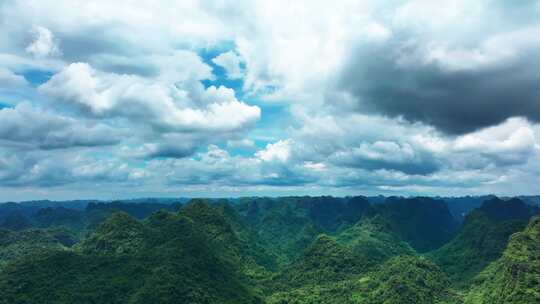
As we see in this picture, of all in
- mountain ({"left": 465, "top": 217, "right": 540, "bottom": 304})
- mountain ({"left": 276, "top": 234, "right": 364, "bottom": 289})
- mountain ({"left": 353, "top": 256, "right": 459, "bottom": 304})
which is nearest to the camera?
mountain ({"left": 465, "top": 217, "right": 540, "bottom": 304})

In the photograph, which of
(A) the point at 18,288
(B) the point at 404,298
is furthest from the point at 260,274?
(A) the point at 18,288

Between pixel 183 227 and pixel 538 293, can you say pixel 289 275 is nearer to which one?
pixel 183 227

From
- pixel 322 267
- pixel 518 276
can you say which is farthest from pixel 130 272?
pixel 518 276

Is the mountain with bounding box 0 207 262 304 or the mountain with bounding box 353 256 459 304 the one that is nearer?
the mountain with bounding box 0 207 262 304

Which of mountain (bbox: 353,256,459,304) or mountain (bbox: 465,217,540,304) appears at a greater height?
mountain (bbox: 465,217,540,304)

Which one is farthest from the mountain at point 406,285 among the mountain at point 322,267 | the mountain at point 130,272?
the mountain at point 130,272

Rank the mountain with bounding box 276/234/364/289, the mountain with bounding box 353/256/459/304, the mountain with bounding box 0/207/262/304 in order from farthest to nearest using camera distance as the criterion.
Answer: the mountain with bounding box 276/234/364/289 → the mountain with bounding box 353/256/459/304 → the mountain with bounding box 0/207/262/304

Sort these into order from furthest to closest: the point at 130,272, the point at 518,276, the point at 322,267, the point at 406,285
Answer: the point at 322,267
the point at 406,285
the point at 130,272
the point at 518,276

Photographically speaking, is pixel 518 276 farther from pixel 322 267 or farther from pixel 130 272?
pixel 130 272

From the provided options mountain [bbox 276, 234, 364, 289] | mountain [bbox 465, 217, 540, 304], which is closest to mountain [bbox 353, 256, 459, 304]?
mountain [bbox 465, 217, 540, 304]

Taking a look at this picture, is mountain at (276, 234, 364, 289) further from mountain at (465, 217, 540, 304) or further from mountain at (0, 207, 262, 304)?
mountain at (465, 217, 540, 304)
